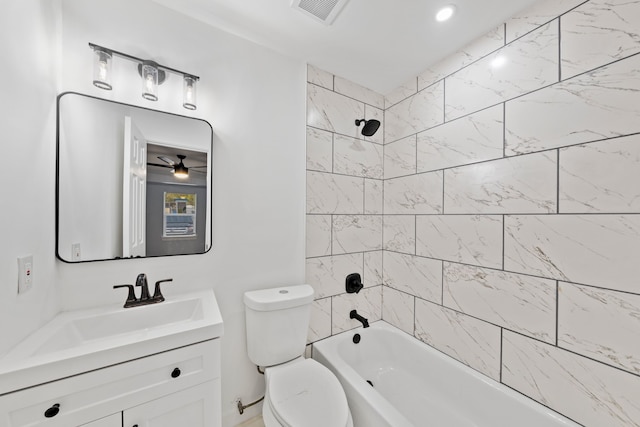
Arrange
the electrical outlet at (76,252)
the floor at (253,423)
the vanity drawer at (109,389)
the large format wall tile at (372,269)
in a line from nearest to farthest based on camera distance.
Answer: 1. the vanity drawer at (109,389)
2. the electrical outlet at (76,252)
3. the floor at (253,423)
4. the large format wall tile at (372,269)

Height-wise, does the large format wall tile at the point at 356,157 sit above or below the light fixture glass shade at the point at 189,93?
below

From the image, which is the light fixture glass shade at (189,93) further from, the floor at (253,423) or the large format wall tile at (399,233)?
the floor at (253,423)

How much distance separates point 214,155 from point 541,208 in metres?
1.79

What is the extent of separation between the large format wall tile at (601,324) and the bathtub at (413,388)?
366 mm

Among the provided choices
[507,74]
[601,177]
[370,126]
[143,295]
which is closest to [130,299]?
[143,295]

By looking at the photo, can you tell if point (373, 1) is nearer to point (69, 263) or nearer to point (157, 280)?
point (157, 280)

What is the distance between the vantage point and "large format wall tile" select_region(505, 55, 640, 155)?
0.96m

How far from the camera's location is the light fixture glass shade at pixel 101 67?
3.62 ft

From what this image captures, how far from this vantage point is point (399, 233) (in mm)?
1967

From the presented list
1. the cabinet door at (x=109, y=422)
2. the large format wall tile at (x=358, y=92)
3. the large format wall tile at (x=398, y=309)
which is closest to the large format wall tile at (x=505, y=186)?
the large format wall tile at (x=398, y=309)

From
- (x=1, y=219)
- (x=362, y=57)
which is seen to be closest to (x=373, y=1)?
(x=362, y=57)

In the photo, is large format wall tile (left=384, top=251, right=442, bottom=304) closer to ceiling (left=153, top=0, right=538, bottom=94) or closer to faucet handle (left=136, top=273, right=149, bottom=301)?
ceiling (left=153, top=0, right=538, bottom=94)

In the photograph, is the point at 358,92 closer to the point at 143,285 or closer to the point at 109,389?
the point at 143,285

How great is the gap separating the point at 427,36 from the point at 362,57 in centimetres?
42
